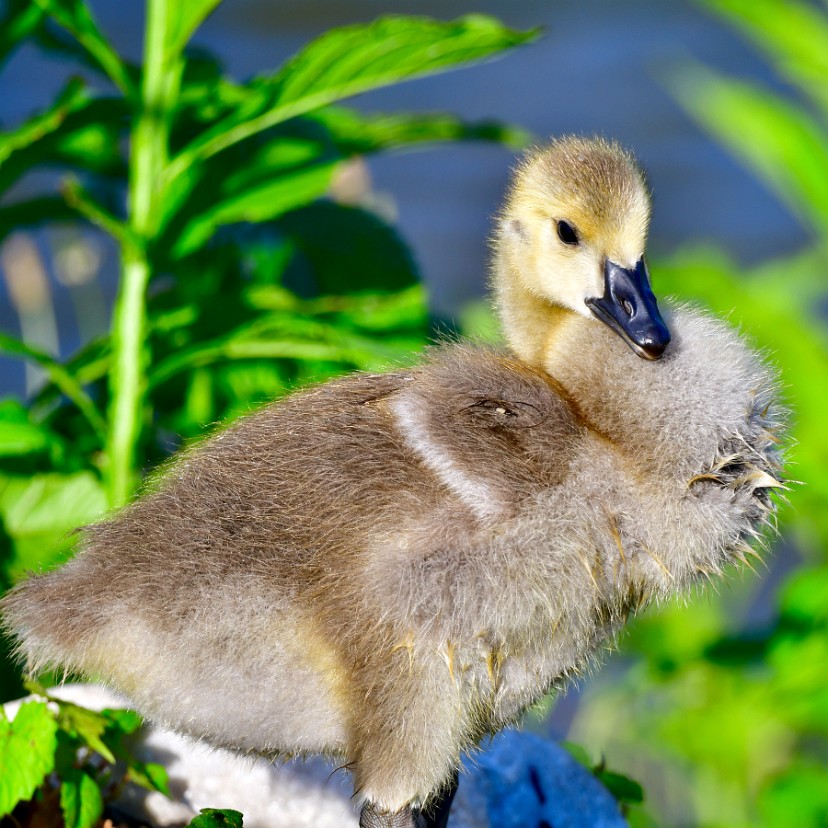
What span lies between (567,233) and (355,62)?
691 millimetres

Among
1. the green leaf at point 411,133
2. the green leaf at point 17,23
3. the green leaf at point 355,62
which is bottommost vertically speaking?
the green leaf at point 411,133

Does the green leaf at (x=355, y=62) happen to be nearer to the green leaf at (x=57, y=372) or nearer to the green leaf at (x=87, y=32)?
the green leaf at (x=87, y=32)

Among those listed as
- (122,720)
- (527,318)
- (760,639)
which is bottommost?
(760,639)

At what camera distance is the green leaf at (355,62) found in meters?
2.37

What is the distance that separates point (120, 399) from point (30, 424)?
0.60 feet

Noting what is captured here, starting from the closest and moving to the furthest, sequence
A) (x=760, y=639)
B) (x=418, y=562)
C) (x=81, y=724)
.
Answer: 1. (x=418, y=562)
2. (x=81, y=724)
3. (x=760, y=639)

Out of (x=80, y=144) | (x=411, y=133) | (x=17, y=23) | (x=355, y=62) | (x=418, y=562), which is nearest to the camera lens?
(x=418, y=562)

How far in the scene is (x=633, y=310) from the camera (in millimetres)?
1750

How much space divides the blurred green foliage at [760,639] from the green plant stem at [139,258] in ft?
4.39

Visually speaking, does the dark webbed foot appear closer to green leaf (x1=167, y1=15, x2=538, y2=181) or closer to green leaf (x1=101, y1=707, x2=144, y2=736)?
green leaf (x1=101, y1=707, x2=144, y2=736)

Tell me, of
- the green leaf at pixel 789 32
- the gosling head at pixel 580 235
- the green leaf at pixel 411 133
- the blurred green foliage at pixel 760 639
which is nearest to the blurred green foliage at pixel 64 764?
the gosling head at pixel 580 235

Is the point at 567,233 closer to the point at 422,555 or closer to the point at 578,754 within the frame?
the point at 422,555

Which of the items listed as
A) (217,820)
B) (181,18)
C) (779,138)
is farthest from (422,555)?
(779,138)

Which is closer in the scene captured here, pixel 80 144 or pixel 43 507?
pixel 43 507
